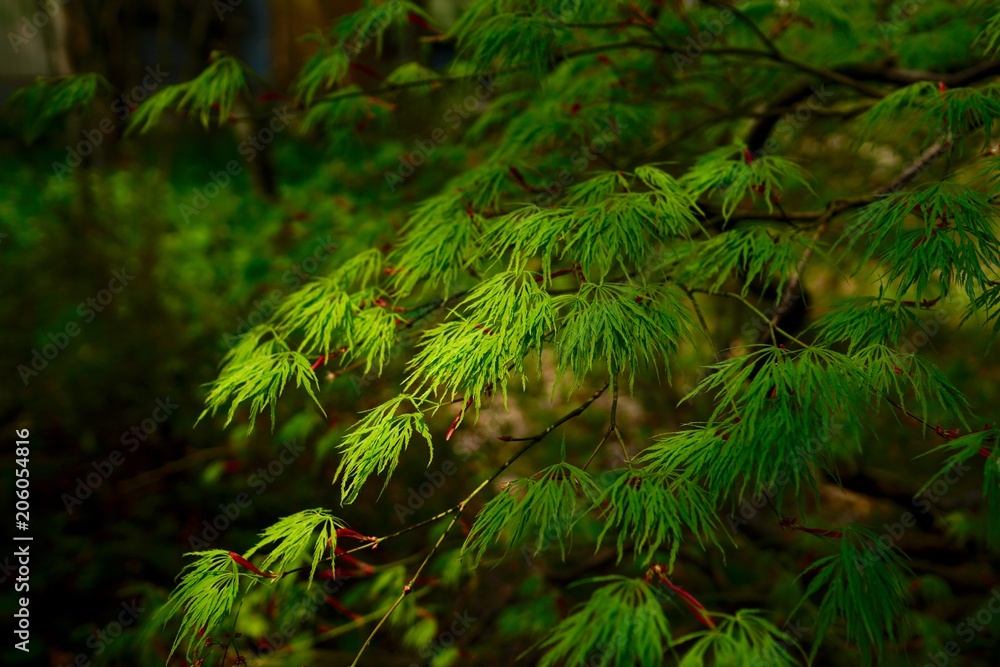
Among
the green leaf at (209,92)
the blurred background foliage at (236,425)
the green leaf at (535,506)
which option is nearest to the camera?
the green leaf at (535,506)

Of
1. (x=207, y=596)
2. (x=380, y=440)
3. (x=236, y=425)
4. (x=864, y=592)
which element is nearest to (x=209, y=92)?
(x=380, y=440)

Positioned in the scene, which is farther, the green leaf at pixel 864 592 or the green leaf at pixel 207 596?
the green leaf at pixel 207 596

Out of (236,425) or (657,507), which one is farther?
(236,425)

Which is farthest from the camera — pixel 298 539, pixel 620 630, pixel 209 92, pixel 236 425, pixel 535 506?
pixel 236 425

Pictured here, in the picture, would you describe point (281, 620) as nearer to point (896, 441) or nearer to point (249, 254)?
point (249, 254)

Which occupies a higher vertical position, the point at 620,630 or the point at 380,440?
the point at 380,440

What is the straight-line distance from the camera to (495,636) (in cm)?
253

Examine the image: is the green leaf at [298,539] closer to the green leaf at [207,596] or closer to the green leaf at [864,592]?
the green leaf at [207,596]

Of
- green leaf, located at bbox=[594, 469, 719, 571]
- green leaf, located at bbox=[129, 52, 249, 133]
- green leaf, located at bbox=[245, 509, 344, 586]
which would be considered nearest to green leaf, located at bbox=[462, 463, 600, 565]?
green leaf, located at bbox=[594, 469, 719, 571]

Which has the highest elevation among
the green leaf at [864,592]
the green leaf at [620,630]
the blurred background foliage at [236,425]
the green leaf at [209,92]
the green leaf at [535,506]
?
the green leaf at [209,92]

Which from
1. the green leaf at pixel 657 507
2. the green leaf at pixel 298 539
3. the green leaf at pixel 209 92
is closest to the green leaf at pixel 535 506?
the green leaf at pixel 657 507

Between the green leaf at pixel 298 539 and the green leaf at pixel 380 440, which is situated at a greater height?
the green leaf at pixel 380 440

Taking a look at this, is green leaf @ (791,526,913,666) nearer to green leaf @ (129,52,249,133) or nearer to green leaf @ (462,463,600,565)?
green leaf @ (462,463,600,565)

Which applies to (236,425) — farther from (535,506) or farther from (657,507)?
(657,507)
